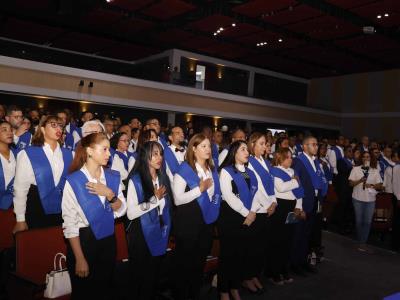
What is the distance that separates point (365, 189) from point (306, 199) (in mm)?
1738

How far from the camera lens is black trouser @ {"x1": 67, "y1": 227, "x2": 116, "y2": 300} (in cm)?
249

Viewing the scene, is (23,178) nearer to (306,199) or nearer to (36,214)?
(36,214)

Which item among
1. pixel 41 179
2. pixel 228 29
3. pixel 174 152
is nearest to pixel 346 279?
pixel 174 152

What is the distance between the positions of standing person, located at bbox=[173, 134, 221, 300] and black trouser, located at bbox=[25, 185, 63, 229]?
1.18m

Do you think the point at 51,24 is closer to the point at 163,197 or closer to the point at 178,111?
the point at 178,111

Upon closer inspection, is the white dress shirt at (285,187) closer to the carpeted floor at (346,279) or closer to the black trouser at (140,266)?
the carpeted floor at (346,279)

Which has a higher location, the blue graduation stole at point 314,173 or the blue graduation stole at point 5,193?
the blue graduation stole at point 314,173

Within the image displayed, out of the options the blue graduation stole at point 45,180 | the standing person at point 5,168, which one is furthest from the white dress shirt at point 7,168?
the blue graduation stole at point 45,180

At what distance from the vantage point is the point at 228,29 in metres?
13.1

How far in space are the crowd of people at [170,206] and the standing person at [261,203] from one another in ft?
0.04

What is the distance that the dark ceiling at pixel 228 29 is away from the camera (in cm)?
1083

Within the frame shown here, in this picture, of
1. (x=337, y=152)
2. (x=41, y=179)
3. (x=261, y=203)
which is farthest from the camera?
(x=337, y=152)

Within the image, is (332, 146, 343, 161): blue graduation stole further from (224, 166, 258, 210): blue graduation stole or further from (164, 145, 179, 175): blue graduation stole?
(224, 166, 258, 210): blue graduation stole

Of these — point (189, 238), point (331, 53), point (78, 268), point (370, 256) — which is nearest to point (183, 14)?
point (331, 53)
